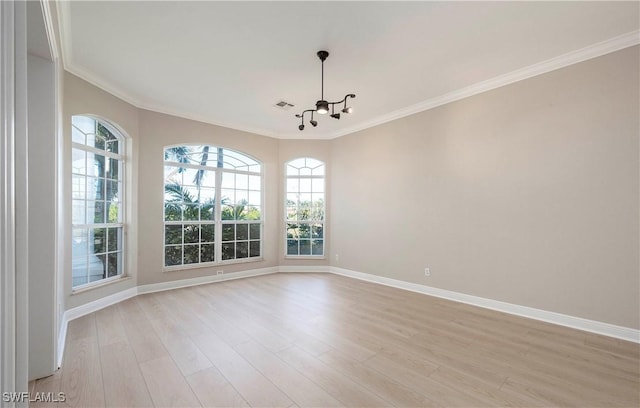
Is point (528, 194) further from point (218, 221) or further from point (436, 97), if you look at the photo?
point (218, 221)

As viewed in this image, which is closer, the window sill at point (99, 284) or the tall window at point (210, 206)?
the window sill at point (99, 284)

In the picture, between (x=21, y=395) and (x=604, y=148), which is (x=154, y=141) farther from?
(x=604, y=148)

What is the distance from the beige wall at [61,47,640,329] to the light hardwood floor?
1.83 feet

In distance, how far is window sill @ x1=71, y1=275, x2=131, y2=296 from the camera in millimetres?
3542

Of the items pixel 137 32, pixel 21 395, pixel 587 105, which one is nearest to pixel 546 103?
pixel 587 105

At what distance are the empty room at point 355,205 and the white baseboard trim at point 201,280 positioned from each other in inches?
2.5

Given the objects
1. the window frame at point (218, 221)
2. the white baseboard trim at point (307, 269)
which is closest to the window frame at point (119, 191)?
the window frame at point (218, 221)

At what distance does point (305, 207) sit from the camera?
6266 millimetres

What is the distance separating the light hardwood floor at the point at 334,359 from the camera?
202cm

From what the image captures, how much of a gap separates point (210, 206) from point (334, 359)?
382 cm

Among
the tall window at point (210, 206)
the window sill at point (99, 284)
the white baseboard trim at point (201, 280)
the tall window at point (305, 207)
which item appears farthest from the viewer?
the tall window at point (305, 207)

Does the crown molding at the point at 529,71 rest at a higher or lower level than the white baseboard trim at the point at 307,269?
higher

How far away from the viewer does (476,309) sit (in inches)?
148

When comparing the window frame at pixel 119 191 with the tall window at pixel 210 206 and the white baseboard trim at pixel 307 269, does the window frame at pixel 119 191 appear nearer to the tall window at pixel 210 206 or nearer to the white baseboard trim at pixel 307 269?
the tall window at pixel 210 206
